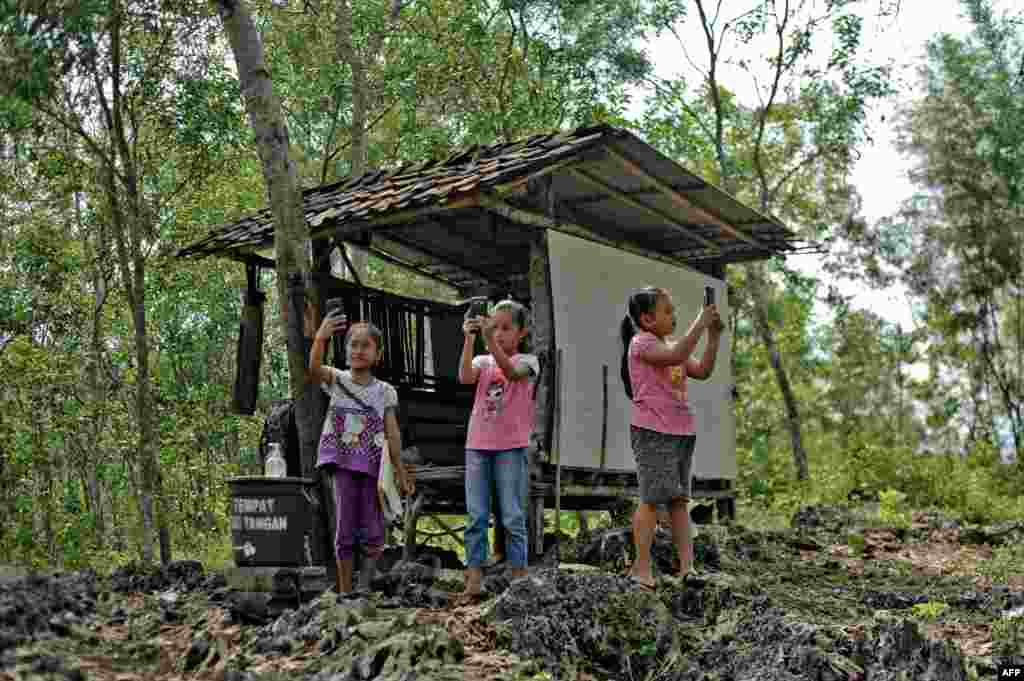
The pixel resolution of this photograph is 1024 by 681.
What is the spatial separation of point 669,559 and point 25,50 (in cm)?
590

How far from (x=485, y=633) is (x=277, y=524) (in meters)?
2.25

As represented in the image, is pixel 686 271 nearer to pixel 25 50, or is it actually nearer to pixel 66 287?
pixel 25 50

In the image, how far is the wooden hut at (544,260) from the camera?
863 cm

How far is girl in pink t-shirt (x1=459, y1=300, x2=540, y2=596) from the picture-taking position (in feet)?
21.0

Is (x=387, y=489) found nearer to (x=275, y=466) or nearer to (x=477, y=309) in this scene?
(x=477, y=309)

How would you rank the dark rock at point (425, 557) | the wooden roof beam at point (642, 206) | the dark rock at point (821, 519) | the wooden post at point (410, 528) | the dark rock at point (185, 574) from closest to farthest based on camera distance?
the dark rock at point (185, 574)
the wooden post at point (410, 528)
the dark rock at point (425, 557)
the wooden roof beam at point (642, 206)
the dark rock at point (821, 519)

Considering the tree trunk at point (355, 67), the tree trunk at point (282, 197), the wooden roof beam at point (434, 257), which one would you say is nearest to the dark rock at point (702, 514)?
the wooden roof beam at point (434, 257)

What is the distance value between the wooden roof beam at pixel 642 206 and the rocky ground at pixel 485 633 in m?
3.78

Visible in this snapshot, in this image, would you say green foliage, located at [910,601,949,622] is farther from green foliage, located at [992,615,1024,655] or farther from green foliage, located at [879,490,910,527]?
green foliage, located at [879,490,910,527]

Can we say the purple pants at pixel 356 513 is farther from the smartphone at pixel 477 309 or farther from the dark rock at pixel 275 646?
the dark rock at pixel 275 646

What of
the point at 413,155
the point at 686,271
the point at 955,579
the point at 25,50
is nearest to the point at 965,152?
the point at 413,155

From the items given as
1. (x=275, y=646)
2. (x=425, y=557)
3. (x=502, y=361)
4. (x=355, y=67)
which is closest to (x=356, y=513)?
(x=502, y=361)

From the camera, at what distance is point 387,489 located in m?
6.56

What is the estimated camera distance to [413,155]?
18.4 meters
